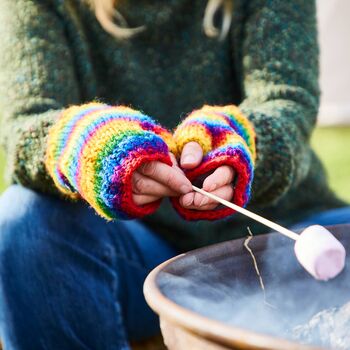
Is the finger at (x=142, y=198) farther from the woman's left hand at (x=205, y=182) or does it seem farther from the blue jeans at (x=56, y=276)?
the blue jeans at (x=56, y=276)

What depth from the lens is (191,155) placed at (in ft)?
2.93

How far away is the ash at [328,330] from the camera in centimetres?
74

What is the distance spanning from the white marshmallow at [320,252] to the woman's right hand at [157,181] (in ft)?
0.57

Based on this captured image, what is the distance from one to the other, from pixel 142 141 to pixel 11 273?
339mm

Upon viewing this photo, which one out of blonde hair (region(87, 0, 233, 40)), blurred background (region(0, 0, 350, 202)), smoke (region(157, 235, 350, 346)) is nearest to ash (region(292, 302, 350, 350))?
smoke (region(157, 235, 350, 346))

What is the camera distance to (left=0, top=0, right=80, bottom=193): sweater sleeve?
3.57ft

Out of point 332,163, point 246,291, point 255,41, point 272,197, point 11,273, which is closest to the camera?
point 246,291

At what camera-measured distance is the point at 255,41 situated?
125 centimetres

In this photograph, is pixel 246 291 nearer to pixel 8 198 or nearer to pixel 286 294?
pixel 286 294

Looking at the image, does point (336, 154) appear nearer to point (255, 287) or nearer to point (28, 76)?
point (28, 76)

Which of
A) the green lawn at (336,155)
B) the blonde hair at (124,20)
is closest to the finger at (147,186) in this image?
the blonde hair at (124,20)

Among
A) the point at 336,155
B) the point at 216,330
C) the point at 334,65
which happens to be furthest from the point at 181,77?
the point at 334,65

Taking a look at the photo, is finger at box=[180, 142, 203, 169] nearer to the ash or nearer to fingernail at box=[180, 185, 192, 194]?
fingernail at box=[180, 185, 192, 194]

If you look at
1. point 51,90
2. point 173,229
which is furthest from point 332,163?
point 51,90
